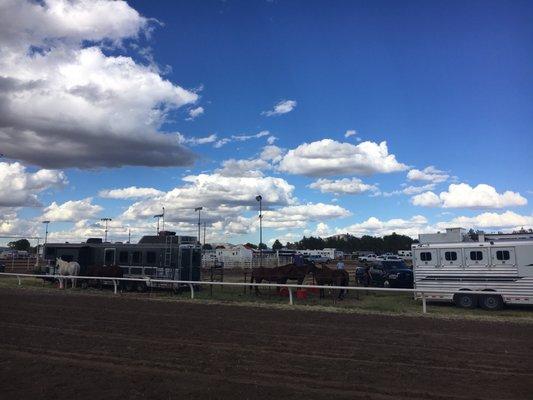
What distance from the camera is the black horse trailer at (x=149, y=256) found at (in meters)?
24.5

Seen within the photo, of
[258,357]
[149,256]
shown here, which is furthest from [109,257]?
[258,357]

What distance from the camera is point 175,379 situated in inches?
272

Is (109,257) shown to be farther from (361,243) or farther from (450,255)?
(361,243)

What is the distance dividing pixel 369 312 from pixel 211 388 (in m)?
10.2

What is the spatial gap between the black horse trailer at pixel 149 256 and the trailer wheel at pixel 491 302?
46.4 feet

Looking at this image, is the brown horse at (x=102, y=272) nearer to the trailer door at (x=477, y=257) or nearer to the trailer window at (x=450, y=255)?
the trailer window at (x=450, y=255)

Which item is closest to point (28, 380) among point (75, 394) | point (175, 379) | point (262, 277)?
point (75, 394)

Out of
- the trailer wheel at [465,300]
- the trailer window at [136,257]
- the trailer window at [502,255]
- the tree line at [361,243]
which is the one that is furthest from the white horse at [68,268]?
the tree line at [361,243]

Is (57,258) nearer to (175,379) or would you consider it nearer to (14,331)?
(14,331)

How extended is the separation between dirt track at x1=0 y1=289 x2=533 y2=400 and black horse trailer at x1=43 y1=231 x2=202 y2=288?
10193 millimetres

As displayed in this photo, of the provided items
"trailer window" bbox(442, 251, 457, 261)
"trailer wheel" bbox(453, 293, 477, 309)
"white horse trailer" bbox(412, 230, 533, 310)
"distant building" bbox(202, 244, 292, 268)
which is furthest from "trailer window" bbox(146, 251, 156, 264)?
"distant building" bbox(202, 244, 292, 268)

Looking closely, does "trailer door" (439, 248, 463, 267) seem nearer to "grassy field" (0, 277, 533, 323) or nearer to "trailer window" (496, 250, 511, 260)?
"trailer window" (496, 250, 511, 260)

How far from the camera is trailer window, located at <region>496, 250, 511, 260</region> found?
59.7 ft

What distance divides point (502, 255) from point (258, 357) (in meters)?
13.5
